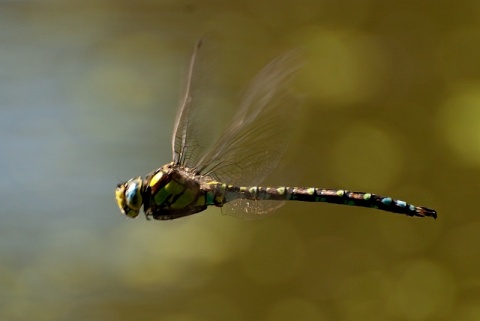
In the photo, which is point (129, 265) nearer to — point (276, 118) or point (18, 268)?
point (18, 268)

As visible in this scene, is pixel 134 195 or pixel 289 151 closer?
pixel 134 195

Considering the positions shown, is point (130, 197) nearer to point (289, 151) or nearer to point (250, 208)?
point (250, 208)

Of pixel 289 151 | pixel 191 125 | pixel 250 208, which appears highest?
pixel 289 151

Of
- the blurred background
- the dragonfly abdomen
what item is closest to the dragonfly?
the dragonfly abdomen

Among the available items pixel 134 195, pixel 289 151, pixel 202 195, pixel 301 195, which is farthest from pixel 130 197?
pixel 289 151

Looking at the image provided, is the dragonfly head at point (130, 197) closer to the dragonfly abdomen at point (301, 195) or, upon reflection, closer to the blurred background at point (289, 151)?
the dragonfly abdomen at point (301, 195)

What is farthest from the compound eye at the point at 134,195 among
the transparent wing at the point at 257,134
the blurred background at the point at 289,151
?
the blurred background at the point at 289,151

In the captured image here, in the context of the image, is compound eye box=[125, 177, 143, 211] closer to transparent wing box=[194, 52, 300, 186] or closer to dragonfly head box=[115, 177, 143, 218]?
dragonfly head box=[115, 177, 143, 218]
